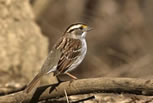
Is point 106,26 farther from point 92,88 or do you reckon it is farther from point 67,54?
point 92,88

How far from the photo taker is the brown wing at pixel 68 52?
7187 mm

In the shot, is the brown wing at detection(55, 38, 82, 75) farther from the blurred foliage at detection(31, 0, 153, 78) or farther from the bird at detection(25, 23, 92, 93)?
the blurred foliage at detection(31, 0, 153, 78)

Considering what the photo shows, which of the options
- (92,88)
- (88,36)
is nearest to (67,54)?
(92,88)

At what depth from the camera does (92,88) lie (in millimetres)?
6305

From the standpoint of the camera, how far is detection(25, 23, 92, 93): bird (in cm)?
714

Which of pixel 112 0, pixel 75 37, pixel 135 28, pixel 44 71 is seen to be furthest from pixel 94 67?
pixel 44 71

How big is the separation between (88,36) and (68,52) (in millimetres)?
9117

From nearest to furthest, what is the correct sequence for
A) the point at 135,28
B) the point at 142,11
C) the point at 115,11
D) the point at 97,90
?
1. the point at 97,90
2. the point at 135,28
3. the point at 142,11
4. the point at 115,11

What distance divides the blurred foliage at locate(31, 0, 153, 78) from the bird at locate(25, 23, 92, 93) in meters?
4.07

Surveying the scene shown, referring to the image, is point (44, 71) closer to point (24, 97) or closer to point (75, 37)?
point (24, 97)

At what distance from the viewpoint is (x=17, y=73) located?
9.49 meters

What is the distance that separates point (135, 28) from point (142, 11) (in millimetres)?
1233

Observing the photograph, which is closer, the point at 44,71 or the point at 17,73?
the point at 44,71

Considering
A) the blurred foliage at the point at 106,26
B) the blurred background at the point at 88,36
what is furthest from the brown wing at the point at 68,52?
the blurred foliage at the point at 106,26
